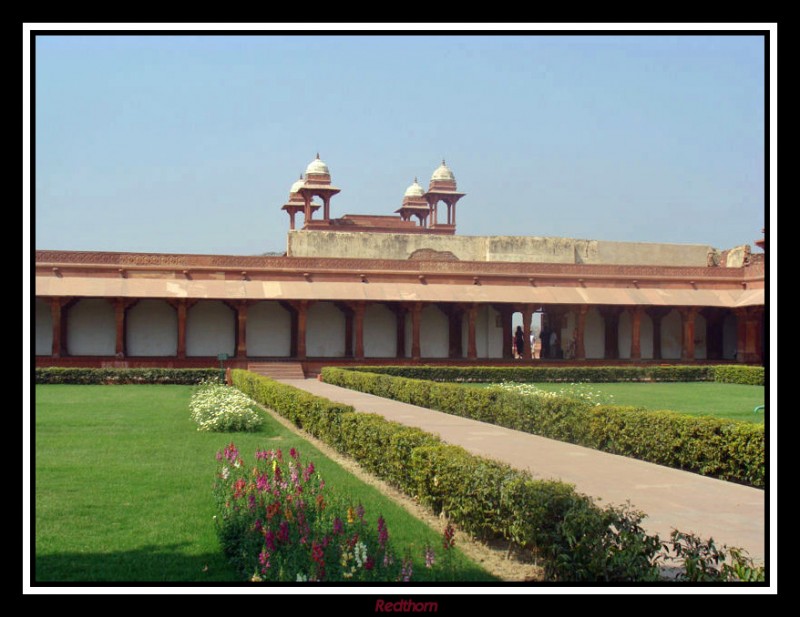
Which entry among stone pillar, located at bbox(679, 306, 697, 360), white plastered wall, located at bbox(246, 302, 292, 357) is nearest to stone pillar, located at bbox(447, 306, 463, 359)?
white plastered wall, located at bbox(246, 302, 292, 357)

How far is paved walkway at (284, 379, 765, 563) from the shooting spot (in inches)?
189

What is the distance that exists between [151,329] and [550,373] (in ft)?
37.5

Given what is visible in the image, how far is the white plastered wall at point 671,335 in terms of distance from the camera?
28.0 meters

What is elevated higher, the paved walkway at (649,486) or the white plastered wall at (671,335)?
the white plastered wall at (671,335)

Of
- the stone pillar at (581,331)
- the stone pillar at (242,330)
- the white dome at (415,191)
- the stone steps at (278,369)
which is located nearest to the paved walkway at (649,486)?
the stone steps at (278,369)

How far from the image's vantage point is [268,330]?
25.6m

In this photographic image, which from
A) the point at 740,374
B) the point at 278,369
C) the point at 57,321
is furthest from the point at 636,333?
the point at 57,321

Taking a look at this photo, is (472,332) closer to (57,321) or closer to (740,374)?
(740,374)

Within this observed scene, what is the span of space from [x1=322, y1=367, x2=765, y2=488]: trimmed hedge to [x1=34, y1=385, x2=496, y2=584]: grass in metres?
2.93

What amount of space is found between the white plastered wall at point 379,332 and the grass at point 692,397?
6.10m

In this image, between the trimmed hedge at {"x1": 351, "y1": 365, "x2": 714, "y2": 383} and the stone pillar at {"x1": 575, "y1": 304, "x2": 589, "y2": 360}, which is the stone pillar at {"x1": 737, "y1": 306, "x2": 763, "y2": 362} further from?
the stone pillar at {"x1": 575, "y1": 304, "x2": 589, "y2": 360}

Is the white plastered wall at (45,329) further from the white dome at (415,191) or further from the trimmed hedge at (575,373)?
the white dome at (415,191)
